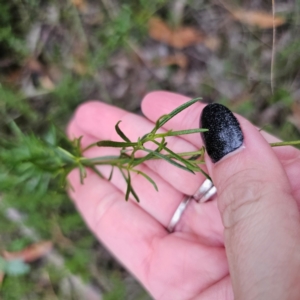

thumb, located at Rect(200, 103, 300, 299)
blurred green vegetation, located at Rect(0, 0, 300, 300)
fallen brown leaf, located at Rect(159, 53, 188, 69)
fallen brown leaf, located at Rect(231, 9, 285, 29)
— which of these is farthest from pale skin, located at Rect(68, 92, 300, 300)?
fallen brown leaf, located at Rect(231, 9, 285, 29)

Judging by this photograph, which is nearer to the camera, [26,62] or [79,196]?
[79,196]

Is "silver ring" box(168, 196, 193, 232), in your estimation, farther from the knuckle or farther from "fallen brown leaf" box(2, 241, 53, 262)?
"fallen brown leaf" box(2, 241, 53, 262)

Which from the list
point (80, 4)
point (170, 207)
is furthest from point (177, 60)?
point (170, 207)

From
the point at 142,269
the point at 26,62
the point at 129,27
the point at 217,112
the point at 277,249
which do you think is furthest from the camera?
the point at 26,62

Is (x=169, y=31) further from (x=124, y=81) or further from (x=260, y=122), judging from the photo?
(x=260, y=122)

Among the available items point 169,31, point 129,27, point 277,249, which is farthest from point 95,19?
point 277,249

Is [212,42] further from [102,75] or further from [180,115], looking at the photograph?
[180,115]
